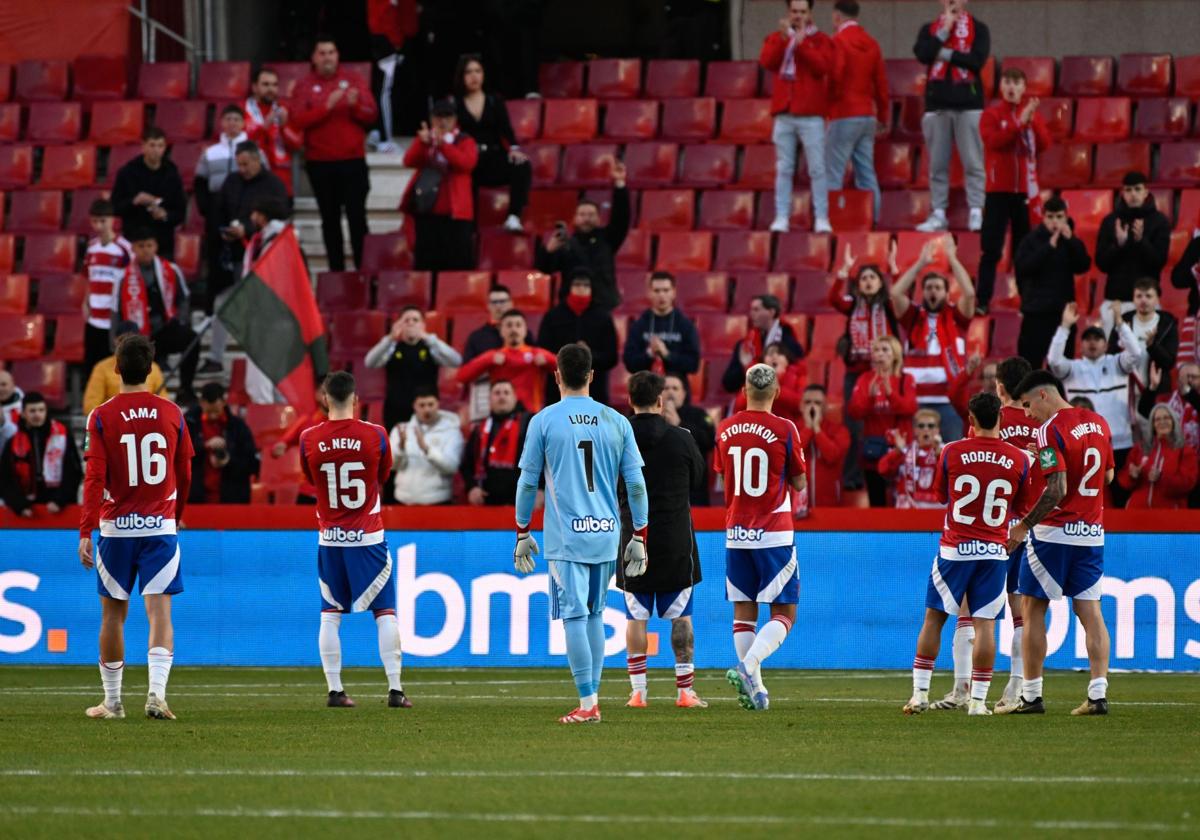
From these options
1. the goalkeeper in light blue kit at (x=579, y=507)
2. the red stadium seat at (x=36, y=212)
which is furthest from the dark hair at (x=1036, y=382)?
the red stadium seat at (x=36, y=212)

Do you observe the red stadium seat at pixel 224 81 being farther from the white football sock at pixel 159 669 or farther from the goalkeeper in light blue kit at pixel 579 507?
the goalkeeper in light blue kit at pixel 579 507

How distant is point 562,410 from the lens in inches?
407

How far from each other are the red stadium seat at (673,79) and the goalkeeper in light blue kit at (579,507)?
12.7 meters

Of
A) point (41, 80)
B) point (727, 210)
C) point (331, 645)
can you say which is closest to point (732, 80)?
point (727, 210)

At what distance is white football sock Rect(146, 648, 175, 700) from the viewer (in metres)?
10.7

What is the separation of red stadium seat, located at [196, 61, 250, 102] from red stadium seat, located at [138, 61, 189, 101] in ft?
0.62

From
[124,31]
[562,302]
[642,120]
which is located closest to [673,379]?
[562,302]

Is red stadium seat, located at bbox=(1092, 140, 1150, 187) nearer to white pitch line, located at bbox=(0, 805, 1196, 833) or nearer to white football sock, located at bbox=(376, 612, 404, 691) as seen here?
white football sock, located at bbox=(376, 612, 404, 691)

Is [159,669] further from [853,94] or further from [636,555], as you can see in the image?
[853,94]

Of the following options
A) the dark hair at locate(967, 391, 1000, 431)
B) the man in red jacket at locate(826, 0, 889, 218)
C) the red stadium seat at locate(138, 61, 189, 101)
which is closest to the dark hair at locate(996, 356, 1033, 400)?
the dark hair at locate(967, 391, 1000, 431)

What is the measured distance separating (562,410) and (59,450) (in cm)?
799

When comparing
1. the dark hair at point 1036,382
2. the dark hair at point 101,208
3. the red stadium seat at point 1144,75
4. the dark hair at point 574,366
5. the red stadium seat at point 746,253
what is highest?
the red stadium seat at point 1144,75

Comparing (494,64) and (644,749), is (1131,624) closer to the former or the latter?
(644,749)

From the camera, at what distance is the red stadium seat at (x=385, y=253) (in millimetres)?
20469
